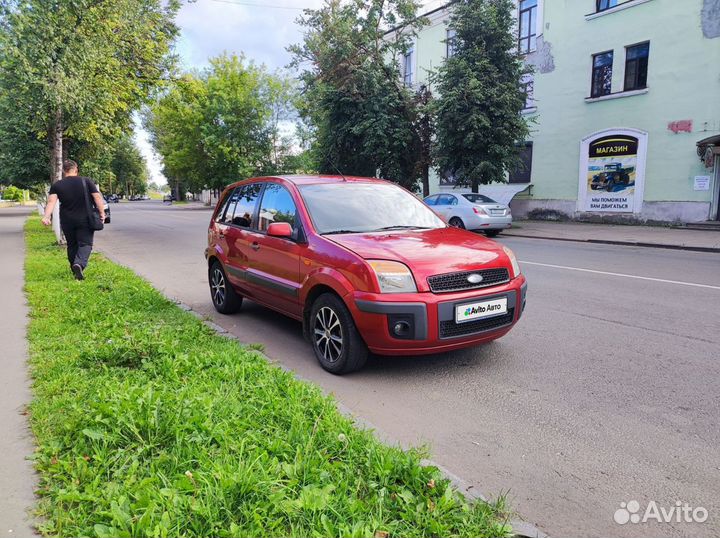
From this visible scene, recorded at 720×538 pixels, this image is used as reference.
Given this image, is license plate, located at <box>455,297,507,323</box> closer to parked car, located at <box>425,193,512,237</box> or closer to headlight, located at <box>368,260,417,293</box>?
headlight, located at <box>368,260,417,293</box>

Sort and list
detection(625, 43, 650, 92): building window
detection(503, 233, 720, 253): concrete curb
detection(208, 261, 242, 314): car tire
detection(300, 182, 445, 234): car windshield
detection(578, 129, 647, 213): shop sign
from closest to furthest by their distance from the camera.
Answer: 1. detection(300, 182, 445, 234): car windshield
2. detection(208, 261, 242, 314): car tire
3. detection(503, 233, 720, 253): concrete curb
4. detection(625, 43, 650, 92): building window
5. detection(578, 129, 647, 213): shop sign

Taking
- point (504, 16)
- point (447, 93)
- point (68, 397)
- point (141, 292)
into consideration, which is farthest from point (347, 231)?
point (504, 16)

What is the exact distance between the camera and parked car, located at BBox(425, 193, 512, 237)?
17.4 meters

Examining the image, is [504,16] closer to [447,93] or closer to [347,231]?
[447,93]

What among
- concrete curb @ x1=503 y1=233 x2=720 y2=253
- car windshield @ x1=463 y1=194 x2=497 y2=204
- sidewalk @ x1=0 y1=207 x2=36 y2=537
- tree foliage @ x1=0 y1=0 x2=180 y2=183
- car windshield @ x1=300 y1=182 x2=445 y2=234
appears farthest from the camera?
car windshield @ x1=463 y1=194 x2=497 y2=204

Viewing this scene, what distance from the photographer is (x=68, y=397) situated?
11.3ft

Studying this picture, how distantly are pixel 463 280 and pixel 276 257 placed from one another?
6.38ft

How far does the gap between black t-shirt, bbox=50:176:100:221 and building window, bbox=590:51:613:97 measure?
20.6 m

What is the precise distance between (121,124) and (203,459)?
16.9 metres

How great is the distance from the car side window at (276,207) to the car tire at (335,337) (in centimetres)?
98

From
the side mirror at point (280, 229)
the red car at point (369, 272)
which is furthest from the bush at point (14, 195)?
the side mirror at point (280, 229)

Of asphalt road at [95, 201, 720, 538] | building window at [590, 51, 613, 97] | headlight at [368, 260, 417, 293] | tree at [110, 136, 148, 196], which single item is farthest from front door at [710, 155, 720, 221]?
tree at [110, 136, 148, 196]

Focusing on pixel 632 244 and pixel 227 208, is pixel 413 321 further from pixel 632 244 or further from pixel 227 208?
pixel 632 244

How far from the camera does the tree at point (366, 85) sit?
24.7 meters
